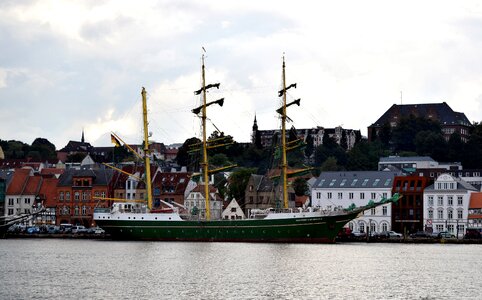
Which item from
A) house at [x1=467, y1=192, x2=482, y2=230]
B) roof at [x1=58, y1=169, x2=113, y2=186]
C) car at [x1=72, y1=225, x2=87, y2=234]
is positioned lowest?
car at [x1=72, y1=225, x2=87, y2=234]

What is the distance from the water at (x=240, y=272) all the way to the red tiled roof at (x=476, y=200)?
86.1 ft

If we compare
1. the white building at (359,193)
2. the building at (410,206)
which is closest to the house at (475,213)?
the building at (410,206)

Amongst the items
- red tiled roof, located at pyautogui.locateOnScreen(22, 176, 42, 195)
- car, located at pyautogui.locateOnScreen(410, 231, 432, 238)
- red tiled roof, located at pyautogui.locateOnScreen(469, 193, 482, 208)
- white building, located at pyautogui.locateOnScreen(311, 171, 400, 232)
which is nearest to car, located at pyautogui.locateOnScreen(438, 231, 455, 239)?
car, located at pyautogui.locateOnScreen(410, 231, 432, 238)

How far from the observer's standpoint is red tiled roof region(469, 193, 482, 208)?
440 feet

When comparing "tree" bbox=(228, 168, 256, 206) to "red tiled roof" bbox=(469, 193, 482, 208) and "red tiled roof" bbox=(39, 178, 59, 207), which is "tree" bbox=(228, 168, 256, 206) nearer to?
"red tiled roof" bbox=(39, 178, 59, 207)

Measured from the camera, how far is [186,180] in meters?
156

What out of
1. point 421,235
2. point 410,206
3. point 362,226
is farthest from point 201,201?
point 421,235

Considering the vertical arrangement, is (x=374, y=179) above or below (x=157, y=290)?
above

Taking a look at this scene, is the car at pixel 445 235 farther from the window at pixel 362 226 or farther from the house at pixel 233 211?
the house at pixel 233 211

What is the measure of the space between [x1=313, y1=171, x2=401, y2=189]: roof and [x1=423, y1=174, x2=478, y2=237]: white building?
6.73 metres

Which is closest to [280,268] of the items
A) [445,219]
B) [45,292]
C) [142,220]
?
[45,292]

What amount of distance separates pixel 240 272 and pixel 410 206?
6879 cm

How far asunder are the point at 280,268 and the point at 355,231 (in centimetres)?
6196

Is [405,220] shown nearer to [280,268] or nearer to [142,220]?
[142,220]
